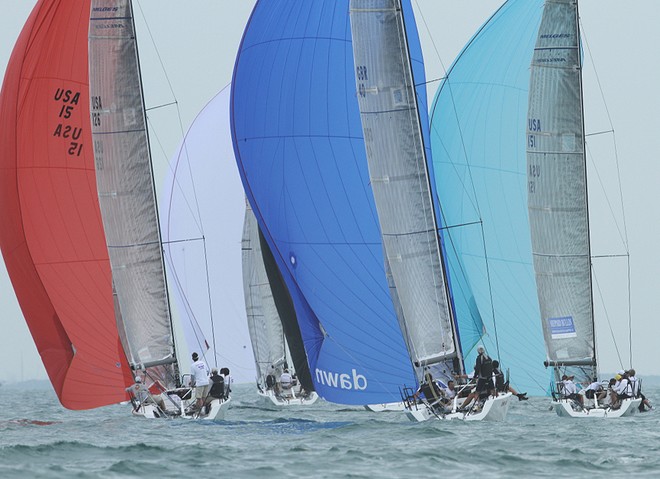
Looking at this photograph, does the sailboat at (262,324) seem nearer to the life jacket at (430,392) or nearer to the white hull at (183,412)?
the white hull at (183,412)

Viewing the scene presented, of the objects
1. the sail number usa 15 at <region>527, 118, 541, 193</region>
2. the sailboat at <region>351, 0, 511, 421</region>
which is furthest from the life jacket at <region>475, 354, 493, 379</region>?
the sail number usa 15 at <region>527, 118, 541, 193</region>

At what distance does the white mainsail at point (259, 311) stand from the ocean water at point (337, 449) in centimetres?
1182

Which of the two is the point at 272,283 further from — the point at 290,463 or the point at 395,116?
the point at 290,463

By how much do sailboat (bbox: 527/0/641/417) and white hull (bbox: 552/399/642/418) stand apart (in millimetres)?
967

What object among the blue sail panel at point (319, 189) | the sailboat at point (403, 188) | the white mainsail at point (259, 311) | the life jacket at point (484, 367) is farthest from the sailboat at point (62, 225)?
the white mainsail at point (259, 311)

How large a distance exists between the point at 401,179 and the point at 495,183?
23.6ft

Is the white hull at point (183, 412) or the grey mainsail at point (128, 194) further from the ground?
the grey mainsail at point (128, 194)

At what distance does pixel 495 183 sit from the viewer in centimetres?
2692

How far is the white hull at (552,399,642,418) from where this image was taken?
72.7 ft

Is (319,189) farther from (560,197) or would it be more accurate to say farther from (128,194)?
(560,197)

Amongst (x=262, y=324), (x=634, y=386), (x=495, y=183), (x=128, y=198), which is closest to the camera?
(x=634, y=386)

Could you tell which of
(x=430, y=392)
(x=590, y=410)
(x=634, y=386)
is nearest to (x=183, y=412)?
(x=430, y=392)

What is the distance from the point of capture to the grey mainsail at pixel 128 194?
76.0 ft

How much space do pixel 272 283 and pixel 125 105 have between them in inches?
158
